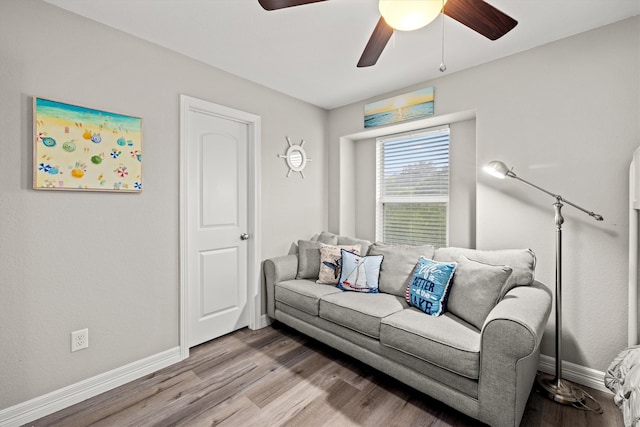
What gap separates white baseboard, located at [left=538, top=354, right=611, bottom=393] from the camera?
200 cm

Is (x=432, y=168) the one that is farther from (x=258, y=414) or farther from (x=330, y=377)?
(x=258, y=414)

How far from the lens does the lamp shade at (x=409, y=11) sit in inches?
46.7

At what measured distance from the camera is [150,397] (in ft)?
6.42

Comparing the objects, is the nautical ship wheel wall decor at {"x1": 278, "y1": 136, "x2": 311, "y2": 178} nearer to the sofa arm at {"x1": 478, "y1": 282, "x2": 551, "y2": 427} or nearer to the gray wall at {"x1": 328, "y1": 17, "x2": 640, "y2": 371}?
the gray wall at {"x1": 328, "y1": 17, "x2": 640, "y2": 371}

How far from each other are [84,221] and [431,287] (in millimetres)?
2435

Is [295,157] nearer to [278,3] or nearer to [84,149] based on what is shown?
[84,149]

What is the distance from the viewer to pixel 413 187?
3328 mm

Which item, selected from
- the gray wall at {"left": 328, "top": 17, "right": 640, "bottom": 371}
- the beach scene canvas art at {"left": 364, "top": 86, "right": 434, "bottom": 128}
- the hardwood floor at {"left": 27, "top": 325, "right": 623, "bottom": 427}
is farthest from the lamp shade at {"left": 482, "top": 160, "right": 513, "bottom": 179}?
the hardwood floor at {"left": 27, "top": 325, "right": 623, "bottom": 427}

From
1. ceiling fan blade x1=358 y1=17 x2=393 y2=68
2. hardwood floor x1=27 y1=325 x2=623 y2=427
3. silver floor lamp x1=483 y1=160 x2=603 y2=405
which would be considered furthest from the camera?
silver floor lamp x1=483 y1=160 x2=603 y2=405

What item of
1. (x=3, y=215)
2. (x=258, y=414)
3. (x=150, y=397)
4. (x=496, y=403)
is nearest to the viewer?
(x=496, y=403)

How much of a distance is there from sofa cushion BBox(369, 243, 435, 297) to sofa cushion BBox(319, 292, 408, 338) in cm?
9

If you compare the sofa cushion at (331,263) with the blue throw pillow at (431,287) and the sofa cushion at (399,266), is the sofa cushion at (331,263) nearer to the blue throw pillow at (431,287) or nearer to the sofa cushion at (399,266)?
the sofa cushion at (399,266)

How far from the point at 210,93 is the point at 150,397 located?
2.39 meters

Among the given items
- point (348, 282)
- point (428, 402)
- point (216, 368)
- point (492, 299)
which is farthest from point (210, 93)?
point (428, 402)
